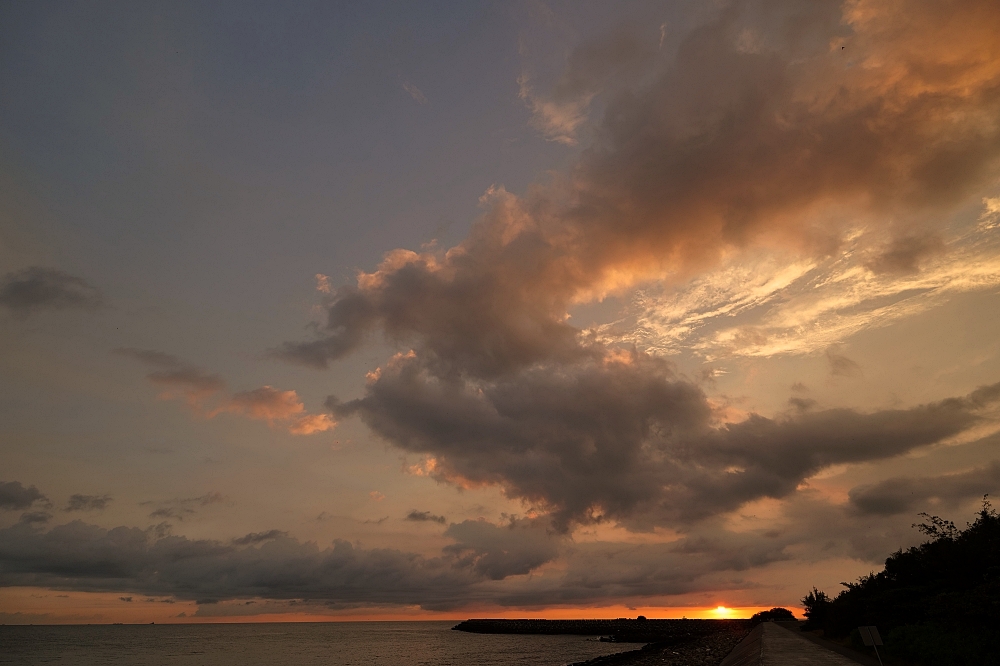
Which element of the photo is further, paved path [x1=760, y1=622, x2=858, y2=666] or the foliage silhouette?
paved path [x1=760, y1=622, x2=858, y2=666]

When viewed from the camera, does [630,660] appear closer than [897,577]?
No

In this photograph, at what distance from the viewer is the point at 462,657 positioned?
345 feet

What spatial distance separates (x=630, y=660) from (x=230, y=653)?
89804mm

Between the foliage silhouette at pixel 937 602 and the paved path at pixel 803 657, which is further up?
the foliage silhouette at pixel 937 602

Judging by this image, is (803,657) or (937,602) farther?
(803,657)

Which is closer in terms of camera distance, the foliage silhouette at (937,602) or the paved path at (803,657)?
the foliage silhouette at (937,602)

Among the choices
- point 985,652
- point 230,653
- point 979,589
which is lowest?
point 230,653

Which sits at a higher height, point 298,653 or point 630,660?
point 630,660

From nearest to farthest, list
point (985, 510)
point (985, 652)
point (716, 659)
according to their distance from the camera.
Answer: point (985, 652) < point (985, 510) < point (716, 659)

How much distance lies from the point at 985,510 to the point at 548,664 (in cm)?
6410

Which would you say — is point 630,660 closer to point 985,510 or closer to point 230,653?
point 985,510

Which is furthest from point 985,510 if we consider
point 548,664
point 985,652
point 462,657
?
point 462,657

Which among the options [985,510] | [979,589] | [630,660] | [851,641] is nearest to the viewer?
[979,589]

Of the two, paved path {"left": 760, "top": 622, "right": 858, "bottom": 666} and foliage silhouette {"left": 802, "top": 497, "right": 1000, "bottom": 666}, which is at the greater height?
foliage silhouette {"left": 802, "top": 497, "right": 1000, "bottom": 666}
